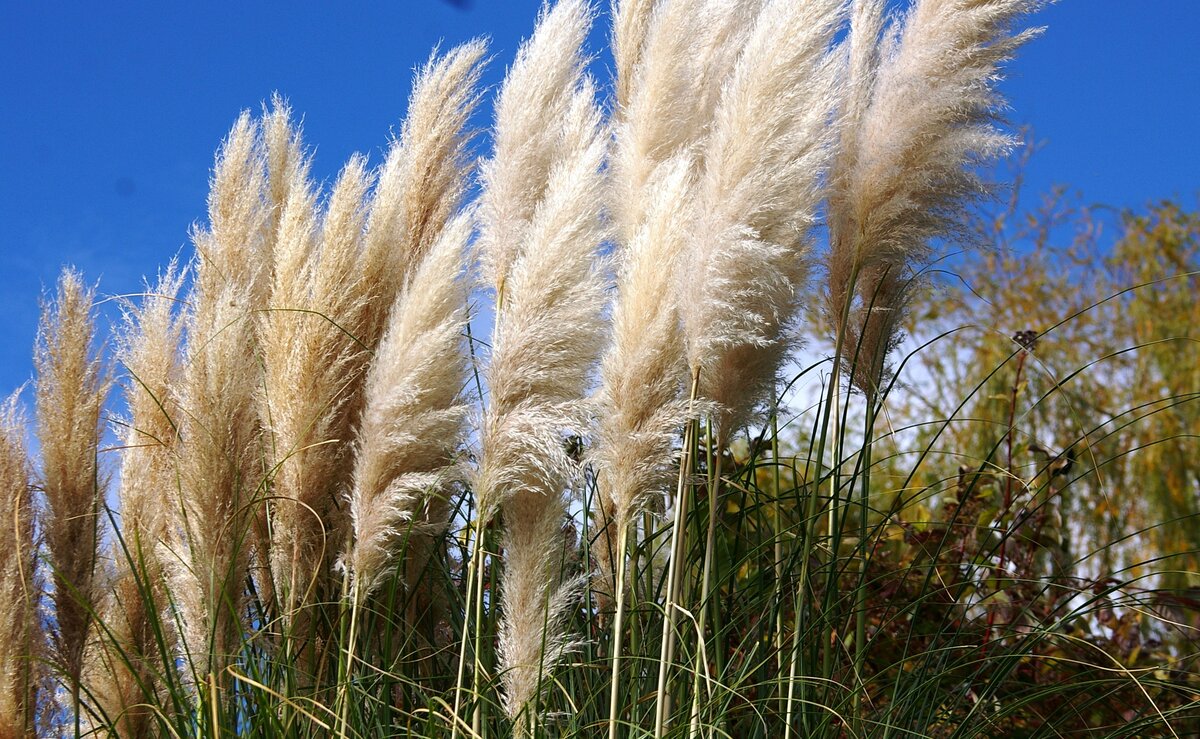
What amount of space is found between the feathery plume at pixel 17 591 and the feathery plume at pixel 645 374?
157cm

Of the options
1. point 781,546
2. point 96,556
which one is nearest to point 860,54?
point 781,546

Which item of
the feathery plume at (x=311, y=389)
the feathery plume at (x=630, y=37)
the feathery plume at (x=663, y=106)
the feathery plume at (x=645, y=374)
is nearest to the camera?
the feathery plume at (x=645, y=374)

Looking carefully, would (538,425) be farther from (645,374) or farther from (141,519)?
(141,519)

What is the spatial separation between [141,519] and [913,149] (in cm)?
224

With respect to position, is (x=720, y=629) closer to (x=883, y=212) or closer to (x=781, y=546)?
(x=781, y=546)

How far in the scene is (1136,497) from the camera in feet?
24.1

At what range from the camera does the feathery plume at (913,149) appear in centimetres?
276

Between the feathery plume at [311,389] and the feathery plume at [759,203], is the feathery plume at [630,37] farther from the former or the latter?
the feathery plume at [311,389]

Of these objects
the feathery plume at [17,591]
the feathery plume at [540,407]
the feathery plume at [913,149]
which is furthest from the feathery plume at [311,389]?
the feathery plume at [913,149]

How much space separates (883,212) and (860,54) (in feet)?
1.84

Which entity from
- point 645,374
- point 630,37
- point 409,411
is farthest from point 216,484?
point 630,37

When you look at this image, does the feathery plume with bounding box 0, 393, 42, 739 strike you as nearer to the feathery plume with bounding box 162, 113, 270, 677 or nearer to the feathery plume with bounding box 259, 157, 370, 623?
the feathery plume with bounding box 162, 113, 270, 677

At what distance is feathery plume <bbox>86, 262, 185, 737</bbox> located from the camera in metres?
2.78

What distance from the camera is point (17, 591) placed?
2818 millimetres
